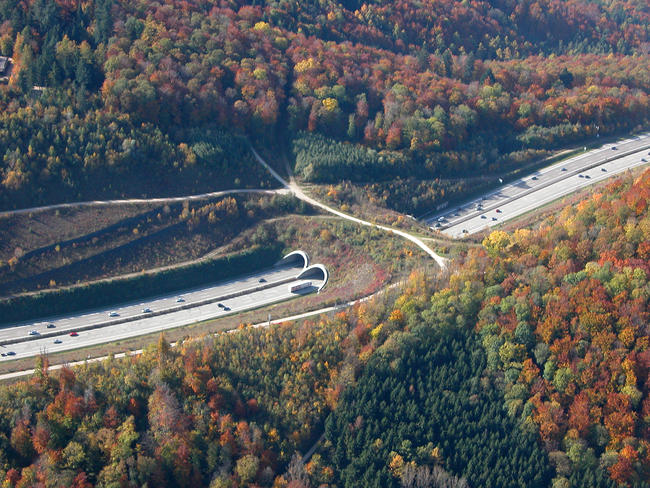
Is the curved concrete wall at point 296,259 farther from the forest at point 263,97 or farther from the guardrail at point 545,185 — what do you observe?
the guardrail at point 545,185

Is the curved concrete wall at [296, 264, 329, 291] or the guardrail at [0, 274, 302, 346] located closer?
the guardrail at [0, 274, 302, 346]

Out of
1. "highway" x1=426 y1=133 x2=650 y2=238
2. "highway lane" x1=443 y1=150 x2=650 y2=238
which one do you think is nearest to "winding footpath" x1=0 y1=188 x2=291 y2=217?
"highway" x1=426 y1=133 x2=650 y2=238

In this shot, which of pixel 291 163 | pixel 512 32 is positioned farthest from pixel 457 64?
pixel 291 163

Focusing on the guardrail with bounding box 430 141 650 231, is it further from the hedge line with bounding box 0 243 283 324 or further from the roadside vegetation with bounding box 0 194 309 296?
the hedge line with bounding box 0 243 283 324

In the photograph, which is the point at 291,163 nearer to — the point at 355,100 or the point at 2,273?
the point at 355,100

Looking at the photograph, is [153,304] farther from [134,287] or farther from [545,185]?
[545,185]

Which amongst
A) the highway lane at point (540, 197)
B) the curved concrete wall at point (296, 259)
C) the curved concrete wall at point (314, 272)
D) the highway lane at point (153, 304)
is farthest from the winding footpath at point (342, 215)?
the highway lane at point (153, 304)
